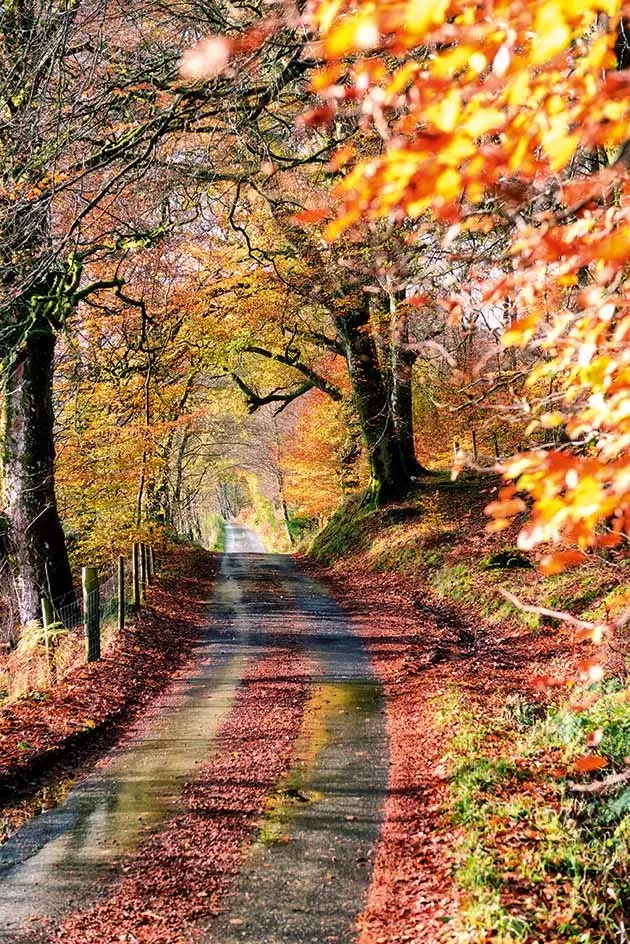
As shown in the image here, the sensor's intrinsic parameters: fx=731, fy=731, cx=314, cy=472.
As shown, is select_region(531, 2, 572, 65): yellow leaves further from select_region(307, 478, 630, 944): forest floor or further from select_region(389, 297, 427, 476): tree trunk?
select_region(389, 297, 427, 476): tree trunk

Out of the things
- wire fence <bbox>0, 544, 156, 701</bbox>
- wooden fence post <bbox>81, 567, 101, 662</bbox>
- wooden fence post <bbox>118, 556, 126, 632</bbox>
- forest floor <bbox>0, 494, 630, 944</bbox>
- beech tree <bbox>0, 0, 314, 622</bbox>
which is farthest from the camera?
wooden fence post <bbox>118, 556, 126, 632</bbox>

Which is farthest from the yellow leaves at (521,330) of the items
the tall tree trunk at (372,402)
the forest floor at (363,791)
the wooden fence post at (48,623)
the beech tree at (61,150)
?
the tall tree trunk at (372,402)

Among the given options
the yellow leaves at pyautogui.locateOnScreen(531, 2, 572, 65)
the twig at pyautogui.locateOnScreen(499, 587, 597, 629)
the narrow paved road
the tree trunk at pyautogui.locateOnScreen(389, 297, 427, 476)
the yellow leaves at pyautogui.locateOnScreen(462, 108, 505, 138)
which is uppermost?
the tree trunk at pyautogui.locateOnScreen(389, 297, 427, 476)

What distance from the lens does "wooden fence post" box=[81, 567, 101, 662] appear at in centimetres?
1004

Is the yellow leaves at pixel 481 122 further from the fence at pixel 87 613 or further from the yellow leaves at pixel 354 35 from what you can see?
the fence at pixel 87 613

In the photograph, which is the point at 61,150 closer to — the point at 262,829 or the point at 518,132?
the point at 518,132

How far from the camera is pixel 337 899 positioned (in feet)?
15.3

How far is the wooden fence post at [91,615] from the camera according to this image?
10.0 meters

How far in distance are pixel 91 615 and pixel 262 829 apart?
5234mm

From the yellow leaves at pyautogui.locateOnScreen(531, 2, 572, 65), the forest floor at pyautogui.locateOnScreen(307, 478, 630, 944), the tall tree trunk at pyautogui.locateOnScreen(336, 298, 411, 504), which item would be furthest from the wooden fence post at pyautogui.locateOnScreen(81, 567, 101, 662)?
the tall tree trunk at pyautogui.locateOnScreen(336, 298, 411, 504)

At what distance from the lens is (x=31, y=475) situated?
11.1m

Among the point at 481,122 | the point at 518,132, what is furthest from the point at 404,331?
the point at 481,122

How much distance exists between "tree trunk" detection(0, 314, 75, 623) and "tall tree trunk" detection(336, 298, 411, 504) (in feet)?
31.9

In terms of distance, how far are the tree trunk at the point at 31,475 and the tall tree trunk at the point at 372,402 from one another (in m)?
9.72
